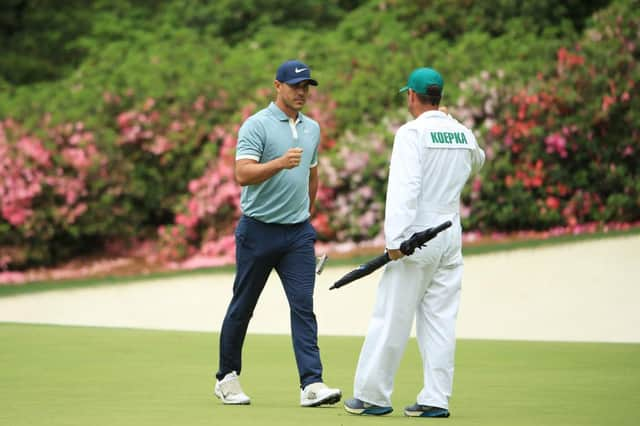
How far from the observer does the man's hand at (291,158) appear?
7395 millimetres

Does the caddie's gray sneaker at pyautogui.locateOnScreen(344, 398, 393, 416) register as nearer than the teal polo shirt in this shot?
Yes

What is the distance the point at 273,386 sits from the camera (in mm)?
8758

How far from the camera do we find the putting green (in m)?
7.12

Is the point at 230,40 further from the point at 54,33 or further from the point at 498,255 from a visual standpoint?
the point at 498,255

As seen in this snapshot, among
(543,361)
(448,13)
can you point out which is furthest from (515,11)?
(543,361)

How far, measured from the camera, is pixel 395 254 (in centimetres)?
706

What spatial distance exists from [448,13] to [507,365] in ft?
43.6

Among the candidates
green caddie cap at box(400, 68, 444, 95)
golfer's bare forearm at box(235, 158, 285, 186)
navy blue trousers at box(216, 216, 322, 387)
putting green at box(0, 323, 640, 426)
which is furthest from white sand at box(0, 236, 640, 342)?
green caddie cap at box(400, 68, 444, 95)

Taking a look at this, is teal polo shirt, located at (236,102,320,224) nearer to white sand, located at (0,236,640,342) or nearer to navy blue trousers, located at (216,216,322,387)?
navy blue trousers, located at (216,216,322,387)

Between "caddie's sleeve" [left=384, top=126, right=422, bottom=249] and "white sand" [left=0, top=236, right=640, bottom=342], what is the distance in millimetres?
6788

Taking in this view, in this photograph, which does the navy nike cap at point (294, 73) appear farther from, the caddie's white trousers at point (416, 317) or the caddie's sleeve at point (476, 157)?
the caddie's white trousers at point (416, 317)

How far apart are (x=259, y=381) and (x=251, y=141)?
2.13 meters

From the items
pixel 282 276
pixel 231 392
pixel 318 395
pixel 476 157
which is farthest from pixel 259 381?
pixel 476 157

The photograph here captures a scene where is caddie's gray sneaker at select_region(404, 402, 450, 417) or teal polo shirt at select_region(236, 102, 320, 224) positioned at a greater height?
teal polo shirt at select_region(236, 102, 320, 224)
